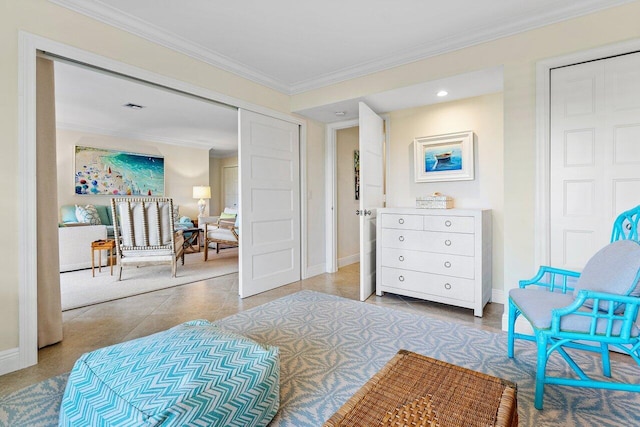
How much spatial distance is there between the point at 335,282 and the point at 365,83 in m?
2.37

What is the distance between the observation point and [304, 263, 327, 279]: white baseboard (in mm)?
4373

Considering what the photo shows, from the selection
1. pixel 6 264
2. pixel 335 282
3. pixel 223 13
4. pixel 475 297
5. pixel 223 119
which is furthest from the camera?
pixel 223 119

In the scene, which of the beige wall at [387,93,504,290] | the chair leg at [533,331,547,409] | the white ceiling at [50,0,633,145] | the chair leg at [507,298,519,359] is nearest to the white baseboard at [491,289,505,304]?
the beige wall at [387,93,504,290]

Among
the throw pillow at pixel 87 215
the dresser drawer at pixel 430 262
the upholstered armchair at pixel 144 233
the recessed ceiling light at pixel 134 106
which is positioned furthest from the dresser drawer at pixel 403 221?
the throw pillow at pixel 87 215

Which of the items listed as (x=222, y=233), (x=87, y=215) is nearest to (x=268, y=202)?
(x=222, y=233)

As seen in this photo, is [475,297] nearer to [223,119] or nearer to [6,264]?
[6,264]

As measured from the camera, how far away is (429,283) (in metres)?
3.18

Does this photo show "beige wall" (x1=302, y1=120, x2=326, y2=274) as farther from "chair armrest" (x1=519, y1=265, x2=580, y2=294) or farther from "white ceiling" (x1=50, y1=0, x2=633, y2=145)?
"chair armrest" (x1=519, y1=265, x2=580, y2=294)

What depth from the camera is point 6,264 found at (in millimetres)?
1976

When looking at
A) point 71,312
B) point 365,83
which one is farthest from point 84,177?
point 365,83

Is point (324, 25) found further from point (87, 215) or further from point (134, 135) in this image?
point (134, 135)

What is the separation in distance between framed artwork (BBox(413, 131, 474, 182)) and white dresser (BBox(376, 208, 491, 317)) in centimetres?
60

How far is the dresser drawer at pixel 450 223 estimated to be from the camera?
115 inches

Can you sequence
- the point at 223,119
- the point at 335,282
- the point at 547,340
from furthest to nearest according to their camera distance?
the point at 223,119, the point at 335,282, the point at 547,340
